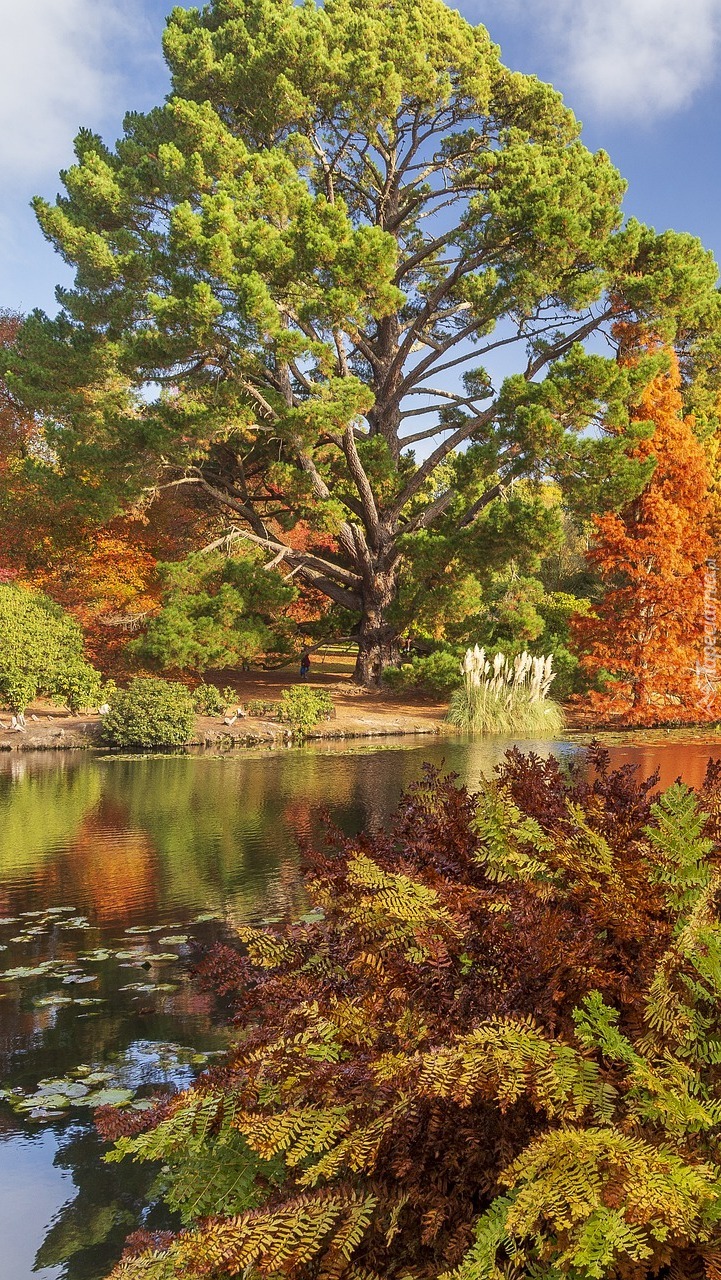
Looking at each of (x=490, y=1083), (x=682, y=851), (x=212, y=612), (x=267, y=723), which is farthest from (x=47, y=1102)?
(x=212, y=612)

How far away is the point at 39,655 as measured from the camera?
1557 centimetres

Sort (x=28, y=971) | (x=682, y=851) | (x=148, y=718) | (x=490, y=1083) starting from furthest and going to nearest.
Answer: (x=148, y=718), (x=28, y=971), (x=682, y=851), (x=490, y=1083)

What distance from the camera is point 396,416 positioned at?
72.8ft

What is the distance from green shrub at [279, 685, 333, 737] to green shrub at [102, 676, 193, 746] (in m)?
2.04

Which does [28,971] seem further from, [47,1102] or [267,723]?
[267,723]

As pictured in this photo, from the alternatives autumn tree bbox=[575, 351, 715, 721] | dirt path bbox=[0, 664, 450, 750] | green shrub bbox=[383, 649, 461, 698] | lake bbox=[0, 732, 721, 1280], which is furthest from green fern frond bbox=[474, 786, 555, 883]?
green shrub bbox=[383, 649, 461, 698]

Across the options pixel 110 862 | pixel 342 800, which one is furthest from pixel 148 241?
pixel 110 862

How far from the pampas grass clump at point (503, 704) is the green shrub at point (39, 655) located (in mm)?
6365

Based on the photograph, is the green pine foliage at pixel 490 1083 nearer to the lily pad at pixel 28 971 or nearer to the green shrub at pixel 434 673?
the lily pad at pixel 28 971

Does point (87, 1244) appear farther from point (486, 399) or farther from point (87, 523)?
point (486, 399)

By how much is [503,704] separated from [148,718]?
6.04 meters

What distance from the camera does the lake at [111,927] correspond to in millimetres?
2797

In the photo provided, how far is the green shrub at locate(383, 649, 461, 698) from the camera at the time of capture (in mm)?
18422

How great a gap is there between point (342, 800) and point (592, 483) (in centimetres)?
959
